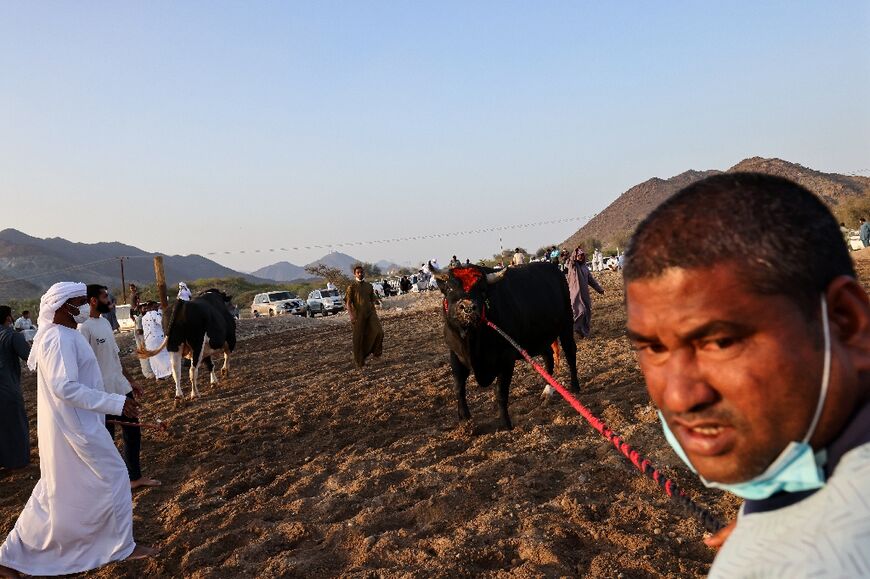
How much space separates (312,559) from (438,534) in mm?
848

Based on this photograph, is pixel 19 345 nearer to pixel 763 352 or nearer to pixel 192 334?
pixel 192 334

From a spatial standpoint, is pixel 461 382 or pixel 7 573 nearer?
pixel 7 573

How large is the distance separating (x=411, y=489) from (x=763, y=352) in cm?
476

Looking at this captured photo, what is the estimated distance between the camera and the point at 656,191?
133 metres

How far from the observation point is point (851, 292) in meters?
1.03

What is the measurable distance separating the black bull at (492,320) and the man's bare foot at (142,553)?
345 cm

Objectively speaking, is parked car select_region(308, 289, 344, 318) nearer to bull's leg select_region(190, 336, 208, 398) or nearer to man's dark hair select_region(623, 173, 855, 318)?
bull's leg select_region(190, 336, 208, 398)

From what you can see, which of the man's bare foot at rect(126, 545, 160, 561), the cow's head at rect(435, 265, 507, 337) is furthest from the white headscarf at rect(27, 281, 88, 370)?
the cow's head at rect(435, 265, 507, 337)

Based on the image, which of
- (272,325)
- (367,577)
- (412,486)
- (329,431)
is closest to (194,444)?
(329,431)

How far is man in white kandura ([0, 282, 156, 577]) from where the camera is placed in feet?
15.9

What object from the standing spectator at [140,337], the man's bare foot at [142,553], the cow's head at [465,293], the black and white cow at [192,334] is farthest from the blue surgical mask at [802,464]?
the standing spectator at [140,337]

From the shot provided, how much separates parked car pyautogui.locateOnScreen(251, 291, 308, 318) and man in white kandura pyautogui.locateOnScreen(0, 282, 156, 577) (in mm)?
29404

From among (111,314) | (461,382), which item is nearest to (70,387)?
(461,382)

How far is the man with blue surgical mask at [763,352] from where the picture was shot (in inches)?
39.8
